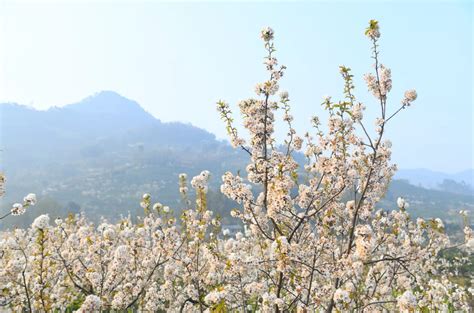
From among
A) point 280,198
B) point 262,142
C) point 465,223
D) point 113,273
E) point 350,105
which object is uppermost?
point 350,105

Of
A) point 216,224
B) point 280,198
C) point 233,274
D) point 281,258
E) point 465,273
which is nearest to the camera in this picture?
point 281,258

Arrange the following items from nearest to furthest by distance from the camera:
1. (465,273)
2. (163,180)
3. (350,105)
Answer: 1. (350,105)
2. (465,273)
3. (163,180)

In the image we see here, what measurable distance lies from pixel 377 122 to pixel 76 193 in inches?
6705

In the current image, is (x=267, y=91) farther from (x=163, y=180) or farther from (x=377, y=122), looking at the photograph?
(x=163, y=180)

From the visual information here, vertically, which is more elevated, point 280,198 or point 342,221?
point 280,198

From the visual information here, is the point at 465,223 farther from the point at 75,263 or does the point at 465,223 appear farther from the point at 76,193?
the point at 76,193

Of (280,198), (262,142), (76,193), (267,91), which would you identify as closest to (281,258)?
(280,198)

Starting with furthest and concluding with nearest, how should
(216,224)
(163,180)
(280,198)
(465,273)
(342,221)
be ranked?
1. (163,180)
2. (465,273)
3. (216,224)
4. (342,221)
5. (280,198)

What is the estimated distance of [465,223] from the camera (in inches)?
397

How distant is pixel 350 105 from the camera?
23.6 ft

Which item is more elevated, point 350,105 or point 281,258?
point 350,105

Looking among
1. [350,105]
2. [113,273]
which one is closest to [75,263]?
[113,273]

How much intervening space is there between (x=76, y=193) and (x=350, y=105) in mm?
170131

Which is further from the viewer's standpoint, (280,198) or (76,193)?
(76,193)
